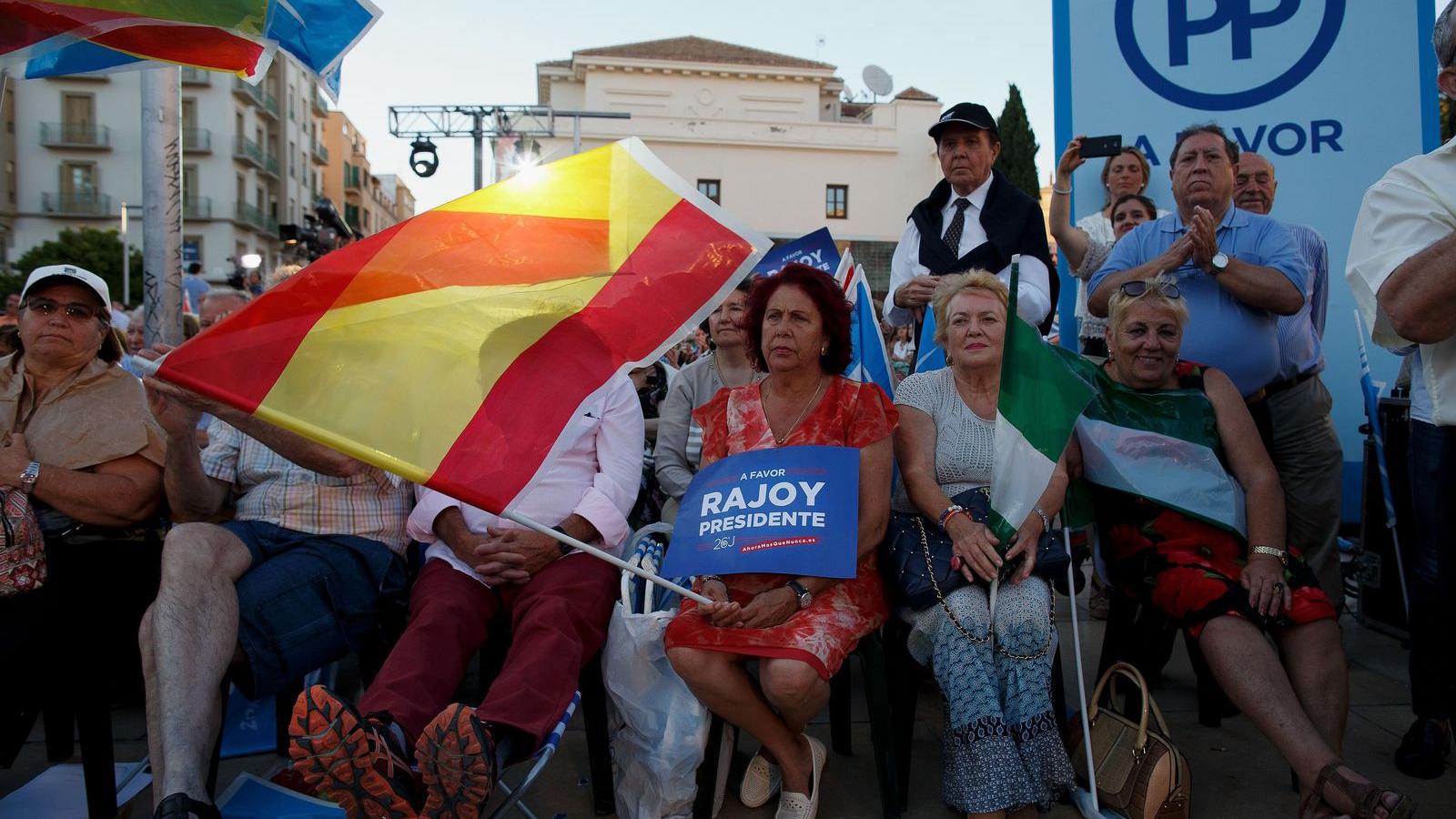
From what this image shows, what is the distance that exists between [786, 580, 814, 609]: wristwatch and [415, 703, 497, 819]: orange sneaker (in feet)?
3.44

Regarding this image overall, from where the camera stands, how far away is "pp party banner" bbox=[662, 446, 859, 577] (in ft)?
9.45

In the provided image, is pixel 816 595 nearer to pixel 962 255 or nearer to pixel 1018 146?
pixel 962 255

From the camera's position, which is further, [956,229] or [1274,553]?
[956,229]

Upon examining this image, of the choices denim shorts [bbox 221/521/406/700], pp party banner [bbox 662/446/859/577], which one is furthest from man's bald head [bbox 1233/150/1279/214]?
denim shorts [bbox 221/521/406/700]

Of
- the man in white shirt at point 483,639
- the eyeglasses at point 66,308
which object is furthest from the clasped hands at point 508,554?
the eyeglasses at point 66,308

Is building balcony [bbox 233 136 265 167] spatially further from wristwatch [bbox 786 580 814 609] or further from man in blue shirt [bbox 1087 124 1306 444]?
wristwatch [bbox 786 580 814 609]

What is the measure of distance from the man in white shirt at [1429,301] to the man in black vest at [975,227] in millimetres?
1534

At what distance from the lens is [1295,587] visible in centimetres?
304

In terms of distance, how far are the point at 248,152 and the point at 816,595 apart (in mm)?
51055

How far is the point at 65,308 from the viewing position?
3275 millimetres

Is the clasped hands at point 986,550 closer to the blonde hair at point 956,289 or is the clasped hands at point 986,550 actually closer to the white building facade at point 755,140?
the blonde hair at point 956,289

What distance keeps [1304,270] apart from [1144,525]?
1282 millimetres

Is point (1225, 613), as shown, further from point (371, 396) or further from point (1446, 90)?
point (371, 396)

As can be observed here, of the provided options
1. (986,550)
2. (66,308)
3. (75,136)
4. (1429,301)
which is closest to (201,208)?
(75,136)
